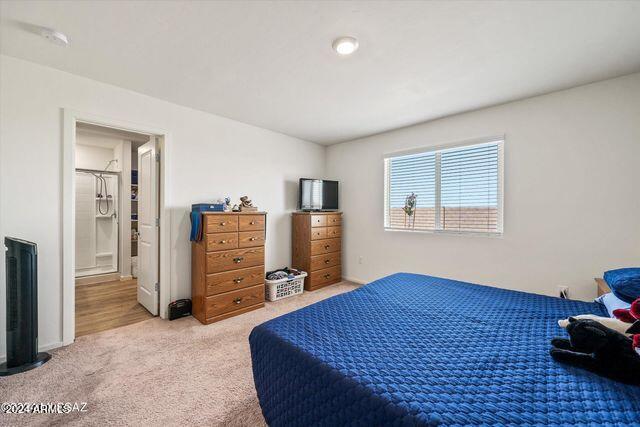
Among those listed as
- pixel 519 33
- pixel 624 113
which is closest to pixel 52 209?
pixel 519 33

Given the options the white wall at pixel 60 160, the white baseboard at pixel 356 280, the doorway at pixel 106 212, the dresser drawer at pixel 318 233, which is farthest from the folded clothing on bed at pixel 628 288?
the doorway at pixel 106 212

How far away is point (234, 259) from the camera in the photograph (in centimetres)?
301

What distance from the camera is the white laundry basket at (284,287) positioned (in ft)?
11.4

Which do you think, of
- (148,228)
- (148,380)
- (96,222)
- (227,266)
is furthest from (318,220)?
(96,222)

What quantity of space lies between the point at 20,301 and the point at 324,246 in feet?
10.6

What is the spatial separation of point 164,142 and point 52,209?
116 cm

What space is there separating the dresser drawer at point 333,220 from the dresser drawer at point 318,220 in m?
0.09

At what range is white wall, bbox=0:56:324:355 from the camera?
209cm

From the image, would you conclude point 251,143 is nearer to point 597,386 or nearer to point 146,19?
point 146,19

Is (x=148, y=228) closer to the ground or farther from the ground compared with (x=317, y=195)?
closer to the ground

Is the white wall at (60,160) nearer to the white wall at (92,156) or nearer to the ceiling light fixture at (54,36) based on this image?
the ceiling light fixture at (54,36)

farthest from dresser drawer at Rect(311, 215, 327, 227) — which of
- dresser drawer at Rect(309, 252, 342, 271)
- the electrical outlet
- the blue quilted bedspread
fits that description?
the electrical outlet

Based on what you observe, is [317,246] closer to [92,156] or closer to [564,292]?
[564,292]

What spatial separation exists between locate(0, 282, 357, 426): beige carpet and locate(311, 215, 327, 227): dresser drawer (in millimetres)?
1846
